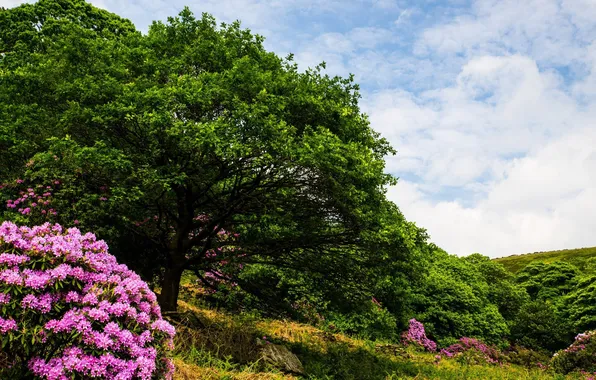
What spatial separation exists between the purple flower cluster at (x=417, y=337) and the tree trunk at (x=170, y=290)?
51.8 ft

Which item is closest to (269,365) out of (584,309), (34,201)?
(34,201)

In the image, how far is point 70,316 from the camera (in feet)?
17.6

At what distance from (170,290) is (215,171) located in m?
4.32

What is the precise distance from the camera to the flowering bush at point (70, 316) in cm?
526

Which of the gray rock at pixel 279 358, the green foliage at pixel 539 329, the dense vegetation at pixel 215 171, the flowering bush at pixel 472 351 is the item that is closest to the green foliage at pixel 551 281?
the green foliage at pixel 539 329

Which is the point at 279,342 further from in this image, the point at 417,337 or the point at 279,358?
the point at 417,337

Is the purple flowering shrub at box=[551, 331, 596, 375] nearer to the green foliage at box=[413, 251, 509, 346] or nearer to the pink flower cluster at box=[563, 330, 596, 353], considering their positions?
the pink flower cluster at box=[563, 330, 596, 353]

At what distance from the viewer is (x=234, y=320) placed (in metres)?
15.7

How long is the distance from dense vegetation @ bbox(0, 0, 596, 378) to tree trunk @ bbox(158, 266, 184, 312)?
41 mm

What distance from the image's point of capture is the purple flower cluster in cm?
2388

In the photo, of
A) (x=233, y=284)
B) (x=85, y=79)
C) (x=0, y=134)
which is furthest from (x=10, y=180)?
(x=233, y=284)

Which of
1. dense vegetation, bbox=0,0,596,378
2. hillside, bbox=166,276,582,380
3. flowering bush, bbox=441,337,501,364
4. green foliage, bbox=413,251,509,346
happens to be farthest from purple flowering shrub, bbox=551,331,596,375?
dense vegetation, bbox=0,0,596,378

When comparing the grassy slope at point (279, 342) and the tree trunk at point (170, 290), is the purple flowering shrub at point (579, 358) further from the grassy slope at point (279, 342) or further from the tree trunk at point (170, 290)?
the tree trunk at point (170, 290)

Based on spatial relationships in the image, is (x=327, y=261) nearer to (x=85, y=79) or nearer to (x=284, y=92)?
(x=284, y=92)
